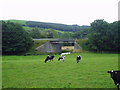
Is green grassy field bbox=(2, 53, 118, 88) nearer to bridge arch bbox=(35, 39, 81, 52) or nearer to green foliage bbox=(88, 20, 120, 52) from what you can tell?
green foliage bbox=(88, 20, 120, 52)

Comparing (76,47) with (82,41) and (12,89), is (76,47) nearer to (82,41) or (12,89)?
(82,41)

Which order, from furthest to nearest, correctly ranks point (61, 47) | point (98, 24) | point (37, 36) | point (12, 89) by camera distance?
1. point (37, 36)
2. point (61, 47)
3. point (98, 24)
4. point (12, 89)

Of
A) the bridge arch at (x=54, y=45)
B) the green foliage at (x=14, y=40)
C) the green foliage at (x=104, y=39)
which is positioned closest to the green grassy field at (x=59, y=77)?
the green foliage at (x=14, y=40)

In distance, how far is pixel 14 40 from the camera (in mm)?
74688

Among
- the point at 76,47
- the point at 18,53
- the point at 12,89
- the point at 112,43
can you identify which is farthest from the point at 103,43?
the point at 12,89

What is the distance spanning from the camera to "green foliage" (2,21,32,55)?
72562 millimetres

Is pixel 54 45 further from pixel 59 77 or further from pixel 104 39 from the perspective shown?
pixel 59 77

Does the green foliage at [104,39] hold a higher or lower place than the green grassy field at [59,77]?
higher

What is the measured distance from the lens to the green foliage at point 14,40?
72562mm

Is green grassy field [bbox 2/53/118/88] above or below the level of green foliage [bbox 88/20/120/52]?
below

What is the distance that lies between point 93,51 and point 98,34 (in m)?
6.15

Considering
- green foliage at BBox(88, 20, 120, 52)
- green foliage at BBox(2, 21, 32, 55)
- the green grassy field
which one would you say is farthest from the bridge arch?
the green grassy field

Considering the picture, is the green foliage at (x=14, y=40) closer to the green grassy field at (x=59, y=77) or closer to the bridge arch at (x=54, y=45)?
the bridge arch at (x=54, y=45)

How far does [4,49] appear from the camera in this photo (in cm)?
7225
